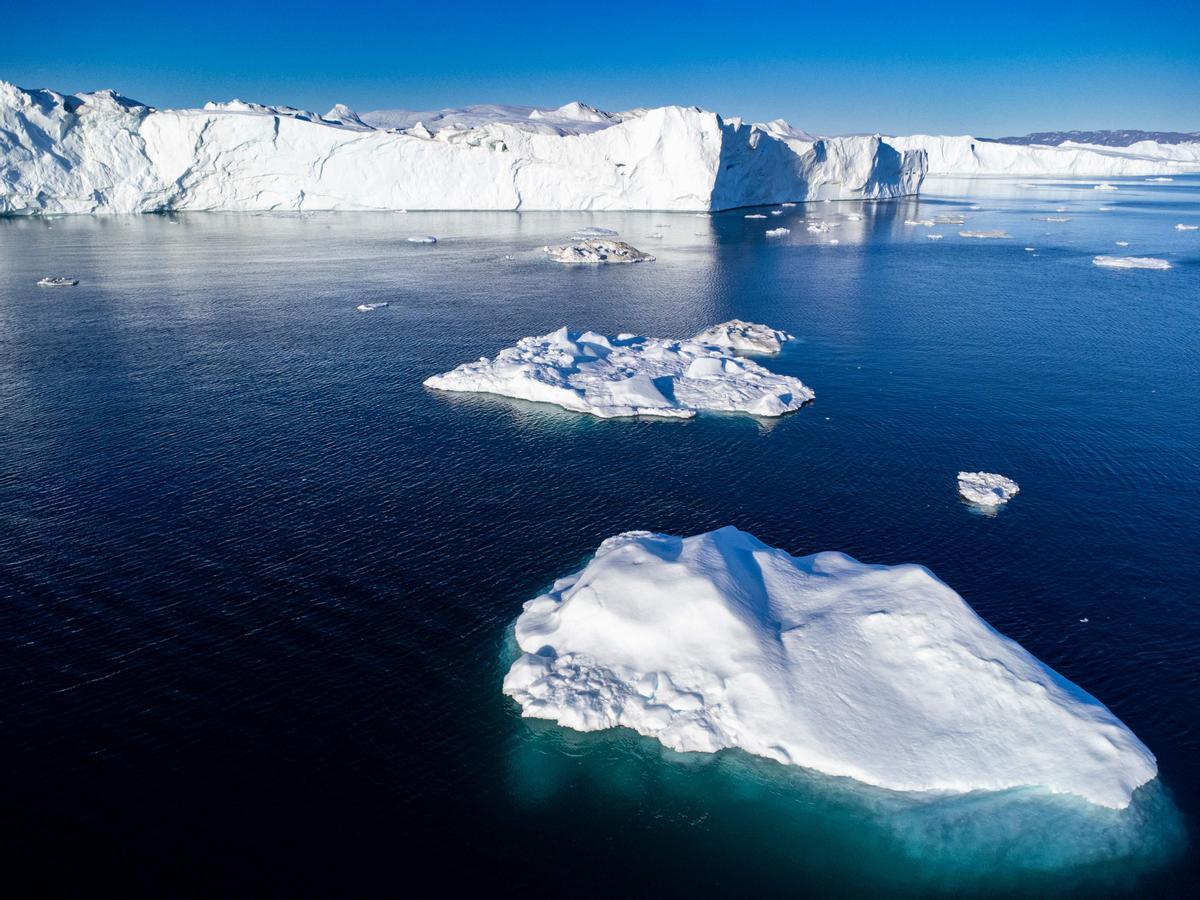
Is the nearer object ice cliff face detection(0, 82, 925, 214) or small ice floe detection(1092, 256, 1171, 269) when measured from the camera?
small ice floe detection(1092, 256, 1171, 269)

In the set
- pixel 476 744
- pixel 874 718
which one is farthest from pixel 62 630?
pixel 874 718

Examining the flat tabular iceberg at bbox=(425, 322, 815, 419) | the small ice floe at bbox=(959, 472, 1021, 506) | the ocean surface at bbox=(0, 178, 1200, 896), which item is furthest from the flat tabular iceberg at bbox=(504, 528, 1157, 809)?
the flat tabular iceberg at bbox=(425, 322, 815, 419)

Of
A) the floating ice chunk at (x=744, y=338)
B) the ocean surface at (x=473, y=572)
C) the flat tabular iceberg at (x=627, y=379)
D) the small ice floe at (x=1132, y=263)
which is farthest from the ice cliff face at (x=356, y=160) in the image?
the flat tabular iceberg at (x=627, y=379)

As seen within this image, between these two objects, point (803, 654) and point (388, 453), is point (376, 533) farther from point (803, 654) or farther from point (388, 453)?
point (803, 654)

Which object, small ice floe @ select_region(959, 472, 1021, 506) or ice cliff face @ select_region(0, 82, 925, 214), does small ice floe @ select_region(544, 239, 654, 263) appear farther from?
small ice floe @ select_region(959, 472, 1021, 506)

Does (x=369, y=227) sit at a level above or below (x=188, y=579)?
above

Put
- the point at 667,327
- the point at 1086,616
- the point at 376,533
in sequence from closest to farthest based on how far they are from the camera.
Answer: the point at 1086,616, the point at 376,533, the point at 667,327
